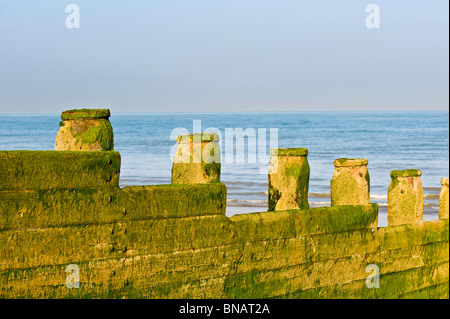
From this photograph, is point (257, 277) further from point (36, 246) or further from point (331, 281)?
point (36, 246)

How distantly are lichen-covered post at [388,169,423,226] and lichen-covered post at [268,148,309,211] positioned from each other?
1.68m

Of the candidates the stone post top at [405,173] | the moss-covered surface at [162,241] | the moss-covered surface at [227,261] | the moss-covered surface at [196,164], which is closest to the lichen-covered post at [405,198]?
the stone post top at [405,173]

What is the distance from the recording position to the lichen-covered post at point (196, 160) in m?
6.59

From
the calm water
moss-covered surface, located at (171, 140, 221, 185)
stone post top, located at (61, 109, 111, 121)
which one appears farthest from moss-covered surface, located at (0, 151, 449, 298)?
the calm water

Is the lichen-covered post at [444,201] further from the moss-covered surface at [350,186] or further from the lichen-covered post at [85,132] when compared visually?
the lichen-covered post at [85,132]

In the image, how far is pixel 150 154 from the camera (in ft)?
142

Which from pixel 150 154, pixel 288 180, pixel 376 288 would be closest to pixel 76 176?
pixel 288 180

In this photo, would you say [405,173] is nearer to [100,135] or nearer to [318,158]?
[100,135]

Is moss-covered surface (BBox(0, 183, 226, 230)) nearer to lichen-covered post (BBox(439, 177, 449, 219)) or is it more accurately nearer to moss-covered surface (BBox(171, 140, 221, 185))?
moss-covered surface (BBox(171, 140, 221, 185))

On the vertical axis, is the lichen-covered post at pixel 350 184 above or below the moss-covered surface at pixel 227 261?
above

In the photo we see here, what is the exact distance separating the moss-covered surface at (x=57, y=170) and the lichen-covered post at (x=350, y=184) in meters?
3.02

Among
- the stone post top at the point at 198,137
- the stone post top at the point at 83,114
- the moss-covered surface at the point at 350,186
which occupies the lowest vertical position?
the moss-covered surface at the point at 350,186

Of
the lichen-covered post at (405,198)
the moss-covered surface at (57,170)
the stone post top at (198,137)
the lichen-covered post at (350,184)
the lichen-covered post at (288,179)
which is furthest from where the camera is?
the lichen-covered post at (405,198)

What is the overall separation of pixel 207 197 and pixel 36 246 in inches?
65.6
